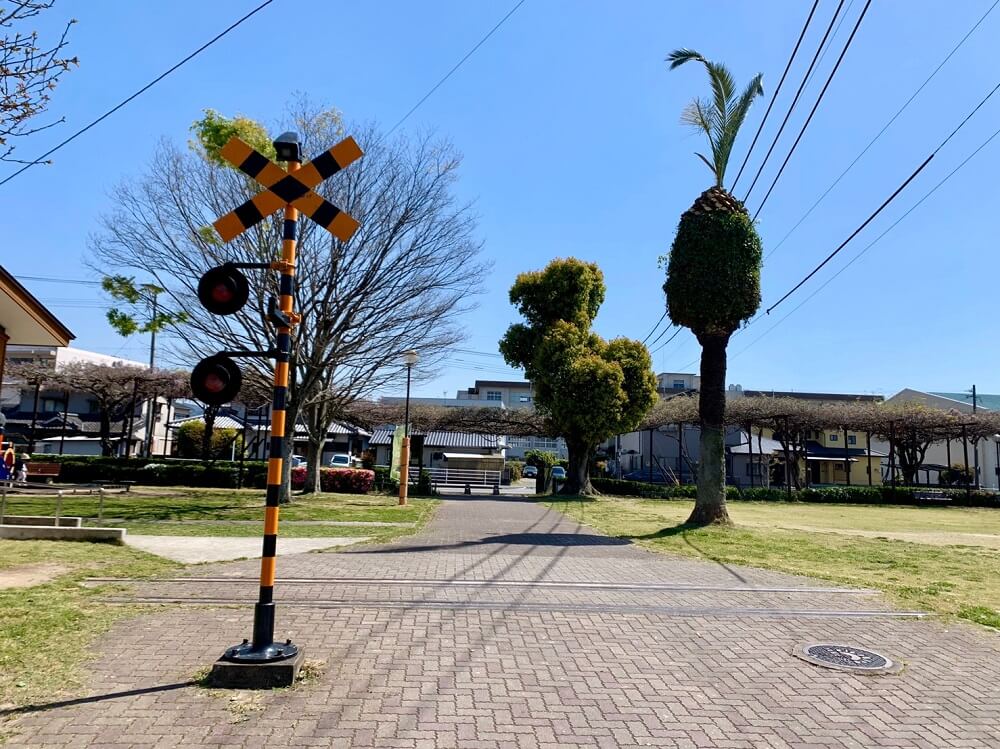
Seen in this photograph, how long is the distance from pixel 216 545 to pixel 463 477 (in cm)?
1941

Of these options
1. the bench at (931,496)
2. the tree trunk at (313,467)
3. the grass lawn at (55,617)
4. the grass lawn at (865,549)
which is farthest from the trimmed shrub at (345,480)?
the bench at (931,496)

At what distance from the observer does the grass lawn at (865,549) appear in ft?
27.3

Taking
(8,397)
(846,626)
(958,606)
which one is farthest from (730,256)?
(8,397)

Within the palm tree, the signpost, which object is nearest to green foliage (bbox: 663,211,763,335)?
the palm tree

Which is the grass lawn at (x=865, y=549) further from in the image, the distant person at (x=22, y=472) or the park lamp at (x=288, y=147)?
the distant person at (x=22, y=472)

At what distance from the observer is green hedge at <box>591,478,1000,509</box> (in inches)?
1203

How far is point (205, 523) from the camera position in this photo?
13891mm

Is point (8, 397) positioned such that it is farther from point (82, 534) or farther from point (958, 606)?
point (958, 606)

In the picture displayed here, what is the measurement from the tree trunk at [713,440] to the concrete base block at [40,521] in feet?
37.9

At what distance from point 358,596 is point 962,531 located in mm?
17415

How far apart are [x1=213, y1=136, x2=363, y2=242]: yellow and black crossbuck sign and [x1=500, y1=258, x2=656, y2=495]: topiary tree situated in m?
23.1

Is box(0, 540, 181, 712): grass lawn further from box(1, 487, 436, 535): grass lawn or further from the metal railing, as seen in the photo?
the metal railing

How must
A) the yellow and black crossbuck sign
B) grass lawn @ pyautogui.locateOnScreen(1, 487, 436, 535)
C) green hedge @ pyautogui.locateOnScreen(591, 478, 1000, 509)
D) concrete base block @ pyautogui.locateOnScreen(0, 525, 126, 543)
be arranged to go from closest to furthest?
the yellow and black crossbuck sign < concrete base block @ pyautogui.locateOnScreen(0, 525, 126, 543) < grass lawn @ pyautogui.locateOnScreen(1, 487, 436, 535) < green hedge @ pyautogui.locateOnScreen(591, 478, 1000, 509)

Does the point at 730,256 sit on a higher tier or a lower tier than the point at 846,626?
higher
